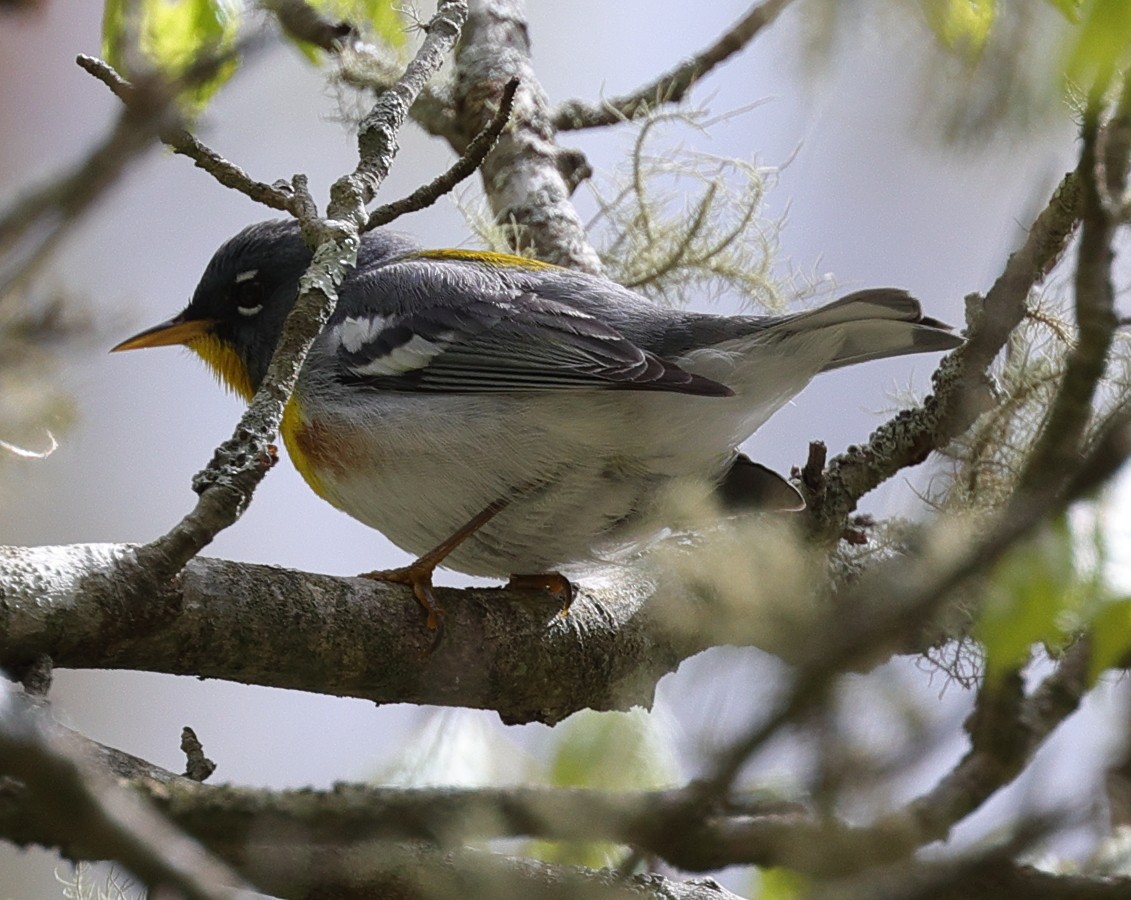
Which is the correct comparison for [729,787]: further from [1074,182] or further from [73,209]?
[1074,182]

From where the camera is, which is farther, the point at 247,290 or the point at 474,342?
the point at 247,290

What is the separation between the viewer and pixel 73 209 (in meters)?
0.70

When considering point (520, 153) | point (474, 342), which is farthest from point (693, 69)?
point (474, 342)

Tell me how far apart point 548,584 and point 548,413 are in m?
0.44

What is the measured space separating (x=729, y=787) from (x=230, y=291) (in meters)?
3.09

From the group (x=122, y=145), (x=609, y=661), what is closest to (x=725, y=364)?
(x=609, y=661)

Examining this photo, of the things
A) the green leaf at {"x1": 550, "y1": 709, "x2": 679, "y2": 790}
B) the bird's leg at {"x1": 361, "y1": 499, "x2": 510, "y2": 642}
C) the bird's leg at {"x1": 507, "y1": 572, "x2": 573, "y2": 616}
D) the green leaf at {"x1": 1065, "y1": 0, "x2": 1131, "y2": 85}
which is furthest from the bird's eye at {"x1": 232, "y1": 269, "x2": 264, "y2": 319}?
the green leaf at {"x1": 1065, "y1": 0, "x2": 1131, "y2": 85}

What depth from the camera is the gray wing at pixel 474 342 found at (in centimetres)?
281

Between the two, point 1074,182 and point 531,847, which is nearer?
point 1074,182

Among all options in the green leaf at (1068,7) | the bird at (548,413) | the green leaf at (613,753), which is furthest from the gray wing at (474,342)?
the green leaf at (1068,7)

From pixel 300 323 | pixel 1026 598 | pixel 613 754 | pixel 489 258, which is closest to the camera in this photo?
pixel 1026 598

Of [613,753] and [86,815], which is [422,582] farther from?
[86,815]

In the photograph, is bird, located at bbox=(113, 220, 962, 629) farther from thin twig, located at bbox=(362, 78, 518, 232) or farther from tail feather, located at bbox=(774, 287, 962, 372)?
thin twig, located at bbox=(362, 78, 518, 232)

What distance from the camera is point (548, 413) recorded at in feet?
9.43
